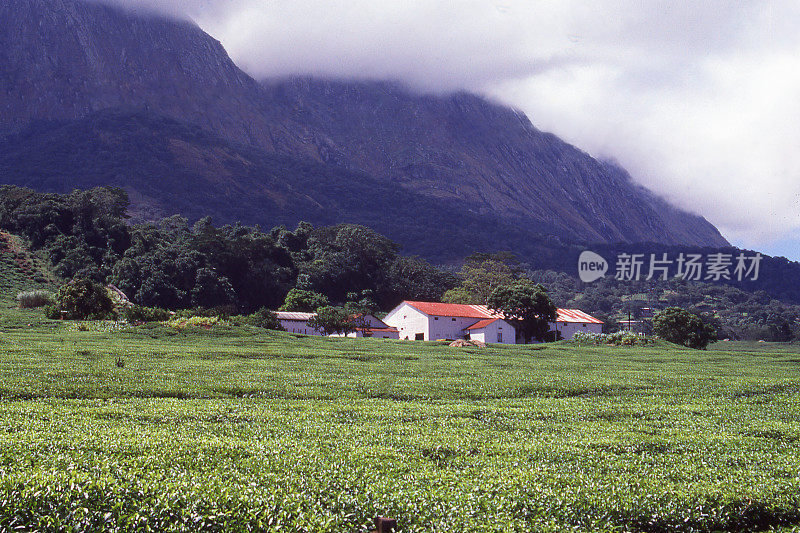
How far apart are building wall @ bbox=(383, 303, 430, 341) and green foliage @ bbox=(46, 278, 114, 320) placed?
48.0 meters

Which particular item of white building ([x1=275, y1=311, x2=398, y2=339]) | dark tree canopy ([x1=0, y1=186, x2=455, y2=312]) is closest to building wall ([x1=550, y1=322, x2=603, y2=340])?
white building ([x1=275, y1=311, x2=398, y2=339])

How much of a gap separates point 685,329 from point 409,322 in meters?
41.2

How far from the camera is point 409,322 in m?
105

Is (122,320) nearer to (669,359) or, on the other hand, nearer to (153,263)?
(153,263)

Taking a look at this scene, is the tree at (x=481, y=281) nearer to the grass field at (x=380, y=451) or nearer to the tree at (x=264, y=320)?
the tree at (x=264, y=320)

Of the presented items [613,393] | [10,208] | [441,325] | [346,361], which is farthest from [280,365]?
[10,208]

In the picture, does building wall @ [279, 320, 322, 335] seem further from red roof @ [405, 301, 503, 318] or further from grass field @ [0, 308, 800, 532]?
grass field @ [0, 308, 800, 532]

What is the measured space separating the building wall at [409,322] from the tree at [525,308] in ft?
A: 36.2

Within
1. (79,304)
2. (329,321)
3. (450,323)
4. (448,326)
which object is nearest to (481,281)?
(450,323)

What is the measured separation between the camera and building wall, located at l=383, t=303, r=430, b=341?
334 feet

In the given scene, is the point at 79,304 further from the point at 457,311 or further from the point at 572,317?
the point at 572,317

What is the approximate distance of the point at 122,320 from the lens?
217 feet

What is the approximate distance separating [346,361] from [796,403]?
25875mm

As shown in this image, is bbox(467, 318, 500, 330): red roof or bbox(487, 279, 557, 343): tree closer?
bbox(467, 318, 500, 330): red roof
